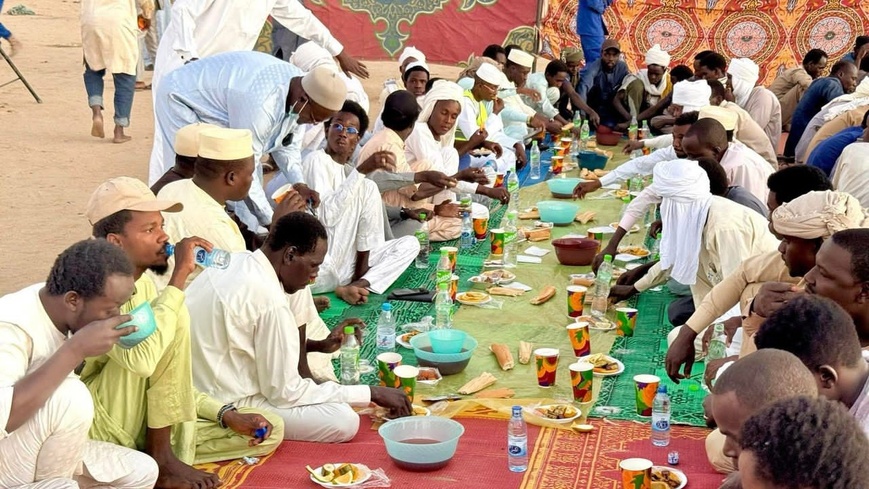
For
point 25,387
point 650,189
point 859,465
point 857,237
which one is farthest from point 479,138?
point 859,465

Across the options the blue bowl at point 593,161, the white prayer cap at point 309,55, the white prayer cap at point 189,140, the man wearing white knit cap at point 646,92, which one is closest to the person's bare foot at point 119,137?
the white prayer cap at point 309,55

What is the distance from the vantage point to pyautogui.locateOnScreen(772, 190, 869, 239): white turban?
408cm

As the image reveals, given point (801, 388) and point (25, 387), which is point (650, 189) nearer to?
point (801, 388)

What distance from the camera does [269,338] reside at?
417 centimetres

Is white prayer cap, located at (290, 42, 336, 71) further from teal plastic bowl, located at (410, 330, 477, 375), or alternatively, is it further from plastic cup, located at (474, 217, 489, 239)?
teal plastic bowl, located at (410, 330, 477, 375)

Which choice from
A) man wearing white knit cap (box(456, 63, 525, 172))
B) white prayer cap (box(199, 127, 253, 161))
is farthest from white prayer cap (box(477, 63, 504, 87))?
white prayer cap (box(199, 127, 253, 161))

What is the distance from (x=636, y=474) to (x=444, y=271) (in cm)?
238

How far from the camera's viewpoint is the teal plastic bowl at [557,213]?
7992 mm

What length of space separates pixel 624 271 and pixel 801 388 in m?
3.96

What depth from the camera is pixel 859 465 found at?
76.0 inches

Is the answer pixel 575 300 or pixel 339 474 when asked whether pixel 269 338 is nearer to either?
pixel 339 474

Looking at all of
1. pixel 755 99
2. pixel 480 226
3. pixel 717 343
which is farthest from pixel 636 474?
pixel 755 99

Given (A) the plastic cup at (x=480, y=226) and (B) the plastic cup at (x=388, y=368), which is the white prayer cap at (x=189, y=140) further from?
(A) the plastic cup at (x=480, y=226)

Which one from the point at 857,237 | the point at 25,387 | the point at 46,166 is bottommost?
the point at 46,166
